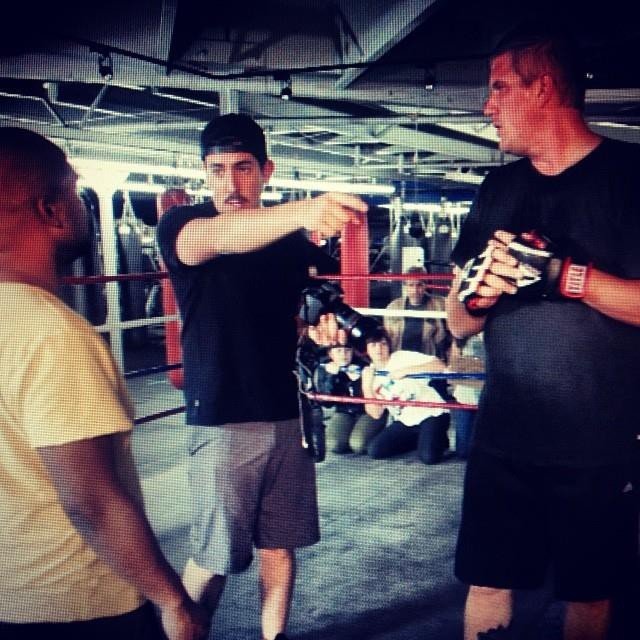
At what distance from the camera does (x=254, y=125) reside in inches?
69.1

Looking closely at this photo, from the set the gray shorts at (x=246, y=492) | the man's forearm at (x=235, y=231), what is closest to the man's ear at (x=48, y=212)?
the man's forearm at (x=235, y=231)

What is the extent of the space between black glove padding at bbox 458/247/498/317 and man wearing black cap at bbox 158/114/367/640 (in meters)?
0.50

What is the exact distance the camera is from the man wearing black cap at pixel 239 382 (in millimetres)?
1671

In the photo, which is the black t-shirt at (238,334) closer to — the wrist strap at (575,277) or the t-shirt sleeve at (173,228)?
the t-shirt sleeve at (173,228)

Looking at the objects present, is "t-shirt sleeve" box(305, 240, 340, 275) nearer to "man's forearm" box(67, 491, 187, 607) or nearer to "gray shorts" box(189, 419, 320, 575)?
"gray shorts" box(189, 419, 320, 575)

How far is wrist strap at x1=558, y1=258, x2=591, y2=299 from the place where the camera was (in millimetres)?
1295

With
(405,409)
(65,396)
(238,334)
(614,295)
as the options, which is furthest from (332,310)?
(405,409)

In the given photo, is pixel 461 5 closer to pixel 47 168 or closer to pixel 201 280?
pixel 201 280

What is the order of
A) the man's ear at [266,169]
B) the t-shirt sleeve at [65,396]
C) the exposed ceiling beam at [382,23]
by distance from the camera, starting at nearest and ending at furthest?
the t-shirt sleeve at [65,396] → the man's ear at [266,169] → the exposed ceiling beam at [382,23]

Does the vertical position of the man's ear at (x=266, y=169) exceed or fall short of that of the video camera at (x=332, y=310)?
it exceeds it

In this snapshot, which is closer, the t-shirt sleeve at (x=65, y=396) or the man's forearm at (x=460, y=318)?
the t-shirt sleeve at (x=65, y=396)

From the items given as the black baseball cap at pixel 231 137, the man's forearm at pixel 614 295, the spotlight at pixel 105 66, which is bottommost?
the man's forearm at pixel 614 295

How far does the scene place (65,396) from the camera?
86 cm

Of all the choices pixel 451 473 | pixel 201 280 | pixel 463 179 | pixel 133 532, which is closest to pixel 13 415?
pixel 133 532
